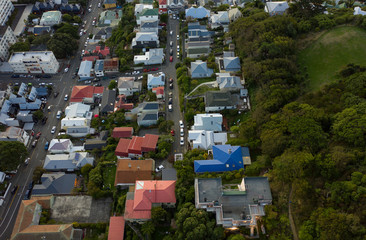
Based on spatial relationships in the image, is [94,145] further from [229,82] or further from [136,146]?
[229,82]

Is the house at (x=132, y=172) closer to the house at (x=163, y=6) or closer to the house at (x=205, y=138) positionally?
the house at (x=205, y=138)

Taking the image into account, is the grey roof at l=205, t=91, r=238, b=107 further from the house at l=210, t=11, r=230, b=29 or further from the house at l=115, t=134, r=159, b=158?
the house at l=210, t=11, r=230, b=29

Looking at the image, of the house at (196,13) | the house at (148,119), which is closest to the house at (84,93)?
the house at (148,119)

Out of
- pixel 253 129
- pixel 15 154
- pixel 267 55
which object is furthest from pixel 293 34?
pixel 15 154

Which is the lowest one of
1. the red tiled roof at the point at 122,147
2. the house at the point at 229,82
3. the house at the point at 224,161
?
the house at the point at 224,161

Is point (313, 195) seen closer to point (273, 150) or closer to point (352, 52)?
point (273, 150)

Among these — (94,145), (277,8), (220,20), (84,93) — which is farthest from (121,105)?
(277,8)
